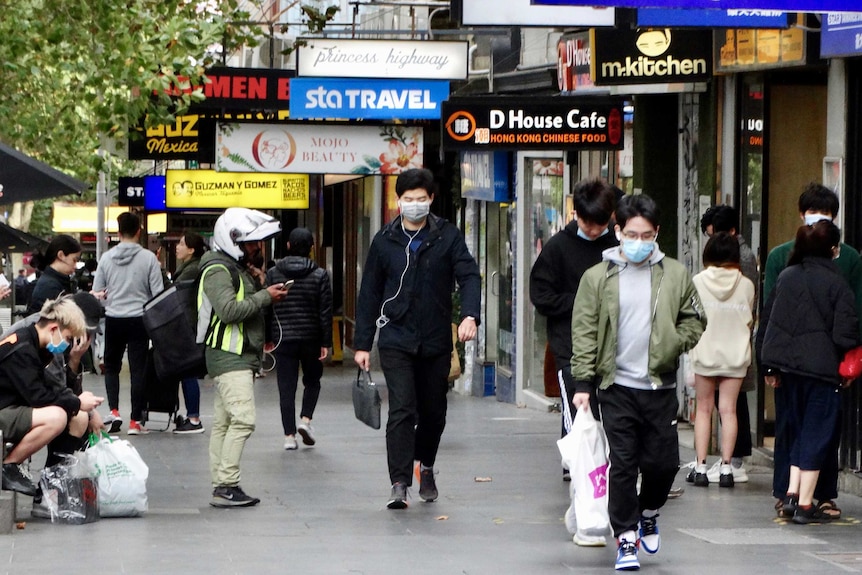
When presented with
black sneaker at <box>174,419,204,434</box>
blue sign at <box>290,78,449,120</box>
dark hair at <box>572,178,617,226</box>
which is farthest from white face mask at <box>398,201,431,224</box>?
blue sign at <box>290,78,449,120</box>

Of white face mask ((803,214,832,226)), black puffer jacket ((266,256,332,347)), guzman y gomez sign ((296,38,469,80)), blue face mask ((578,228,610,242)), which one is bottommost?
black puffer jacket ((266,256,332,347))

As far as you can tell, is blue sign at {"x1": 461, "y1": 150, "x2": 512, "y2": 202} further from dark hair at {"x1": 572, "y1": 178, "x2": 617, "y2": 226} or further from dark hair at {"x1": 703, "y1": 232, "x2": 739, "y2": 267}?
dark hair at {"x1": 572, "y1": 178, "x2": 617, "y2": 226}

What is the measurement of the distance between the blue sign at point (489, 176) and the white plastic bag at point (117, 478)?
9.02 m

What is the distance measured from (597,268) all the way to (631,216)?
29 centimetres

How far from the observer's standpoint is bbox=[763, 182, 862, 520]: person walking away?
978cm

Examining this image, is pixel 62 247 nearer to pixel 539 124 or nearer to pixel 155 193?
pixel 539 124

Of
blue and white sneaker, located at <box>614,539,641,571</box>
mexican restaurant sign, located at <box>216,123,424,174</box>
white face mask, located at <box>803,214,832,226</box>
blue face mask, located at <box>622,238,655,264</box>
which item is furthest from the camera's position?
mexican restaurant sign, located at <box>216,123,424,174</box>

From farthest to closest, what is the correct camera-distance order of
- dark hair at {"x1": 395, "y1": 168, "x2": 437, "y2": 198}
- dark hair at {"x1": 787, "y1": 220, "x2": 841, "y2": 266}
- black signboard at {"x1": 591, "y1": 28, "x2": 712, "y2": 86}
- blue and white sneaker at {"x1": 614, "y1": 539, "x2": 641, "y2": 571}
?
black signboard at {"x1": 591, "y1": 28, "x2": 712, "y2": 86} < dark hair at {"x1": 395, "y1": 168, "x2": 437, "y2": 198} < dark hair at {"x1": 787, "y1": 220, "x2": 841, "y2": 266} < blue and white sneaker at {"x1": 614, "y1": 539, "x2": 641, "y2": 571}

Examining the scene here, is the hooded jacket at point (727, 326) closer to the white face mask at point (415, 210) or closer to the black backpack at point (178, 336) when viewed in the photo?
the white face mask at point (415, 210)

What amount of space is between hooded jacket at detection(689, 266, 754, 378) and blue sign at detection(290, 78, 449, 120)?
6.77m

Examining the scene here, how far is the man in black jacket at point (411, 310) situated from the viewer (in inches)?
393

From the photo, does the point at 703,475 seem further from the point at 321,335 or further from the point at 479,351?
the point at 479,351

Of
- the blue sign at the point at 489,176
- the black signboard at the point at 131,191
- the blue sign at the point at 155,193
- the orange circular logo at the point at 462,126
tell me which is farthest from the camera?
the black signboard at the point at 131,191

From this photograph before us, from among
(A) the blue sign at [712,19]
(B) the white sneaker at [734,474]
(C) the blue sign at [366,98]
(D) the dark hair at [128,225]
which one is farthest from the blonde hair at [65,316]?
(C) the blue sign at [366,98]
